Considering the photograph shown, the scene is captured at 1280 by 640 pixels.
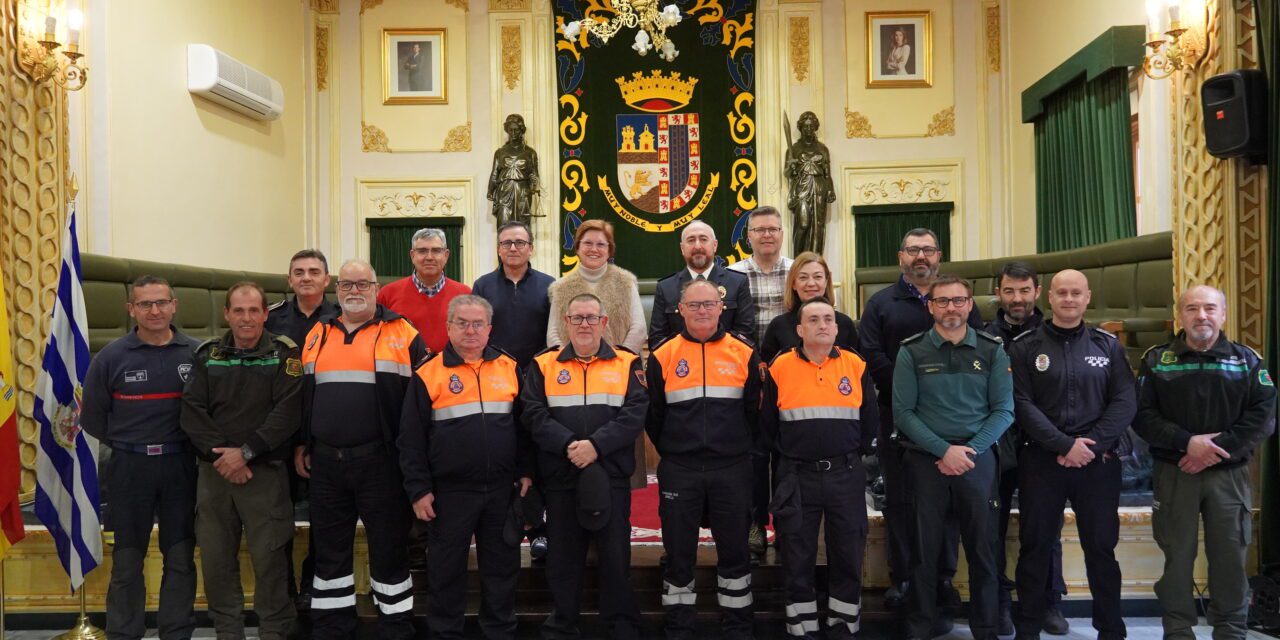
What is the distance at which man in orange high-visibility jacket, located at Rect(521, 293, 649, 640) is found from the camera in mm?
3404

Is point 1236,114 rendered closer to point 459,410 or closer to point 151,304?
point 459,410

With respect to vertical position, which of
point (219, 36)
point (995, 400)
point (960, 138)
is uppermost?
point (219, 36)

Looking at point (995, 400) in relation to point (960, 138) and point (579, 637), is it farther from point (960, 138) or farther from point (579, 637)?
point (960, 138)

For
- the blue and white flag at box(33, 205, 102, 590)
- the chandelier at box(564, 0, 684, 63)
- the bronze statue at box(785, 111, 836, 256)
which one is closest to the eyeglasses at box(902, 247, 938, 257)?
the chandelier at box(564, 0, 684, 63)

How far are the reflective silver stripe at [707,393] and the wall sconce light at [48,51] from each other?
3654 mm

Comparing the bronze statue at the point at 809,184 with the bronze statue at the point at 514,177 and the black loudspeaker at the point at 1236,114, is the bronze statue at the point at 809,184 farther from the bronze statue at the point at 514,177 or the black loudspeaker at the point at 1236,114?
the black loudspeaker at the point at 1236,114

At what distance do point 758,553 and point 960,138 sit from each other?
6.53 meters

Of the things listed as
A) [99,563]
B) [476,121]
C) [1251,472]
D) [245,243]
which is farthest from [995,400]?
[476,121]

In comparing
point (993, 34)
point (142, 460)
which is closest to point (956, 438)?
point (142, 460)

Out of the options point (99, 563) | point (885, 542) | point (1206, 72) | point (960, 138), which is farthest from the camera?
A: point (960, 138)

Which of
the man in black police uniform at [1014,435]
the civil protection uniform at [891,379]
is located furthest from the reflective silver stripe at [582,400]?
the man in black police uniform at [1014,435]

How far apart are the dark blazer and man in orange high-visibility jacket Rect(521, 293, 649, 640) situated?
409mm

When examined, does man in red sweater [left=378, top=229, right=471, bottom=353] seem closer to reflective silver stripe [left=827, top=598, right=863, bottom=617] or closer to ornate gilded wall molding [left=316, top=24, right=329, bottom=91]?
reflective silver stripe [left=827, top=598, right=863, bottom=617]

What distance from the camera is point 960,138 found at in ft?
30.1
